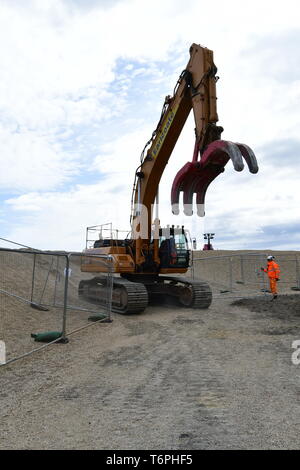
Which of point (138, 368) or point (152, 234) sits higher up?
point (152, 234)

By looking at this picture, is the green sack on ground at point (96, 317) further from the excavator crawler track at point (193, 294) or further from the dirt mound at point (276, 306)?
the dirt mound at point (276, 306)

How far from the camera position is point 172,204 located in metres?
10.7

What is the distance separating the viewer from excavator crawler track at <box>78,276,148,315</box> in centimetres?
1116

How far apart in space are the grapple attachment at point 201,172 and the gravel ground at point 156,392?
3672mm

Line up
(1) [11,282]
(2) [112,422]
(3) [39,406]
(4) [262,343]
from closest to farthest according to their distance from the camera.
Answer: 1. (2) [112,422]
2. (3) [39,406]
3. (4) [262,343]
4. (1) [11,282]

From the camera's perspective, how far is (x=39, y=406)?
4.41 metres

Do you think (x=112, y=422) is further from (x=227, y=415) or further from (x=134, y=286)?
(x=134, y=286)

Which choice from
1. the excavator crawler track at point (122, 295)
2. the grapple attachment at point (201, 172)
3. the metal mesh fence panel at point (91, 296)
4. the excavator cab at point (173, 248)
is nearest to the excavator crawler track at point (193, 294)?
the excavator cab at point (173, 248)

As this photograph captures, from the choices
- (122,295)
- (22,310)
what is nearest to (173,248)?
(122,295)

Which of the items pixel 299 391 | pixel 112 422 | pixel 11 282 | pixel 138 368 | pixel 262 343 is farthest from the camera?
pixel 11 282

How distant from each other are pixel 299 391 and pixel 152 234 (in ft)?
27.9

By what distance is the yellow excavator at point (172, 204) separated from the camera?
33.9 ft
